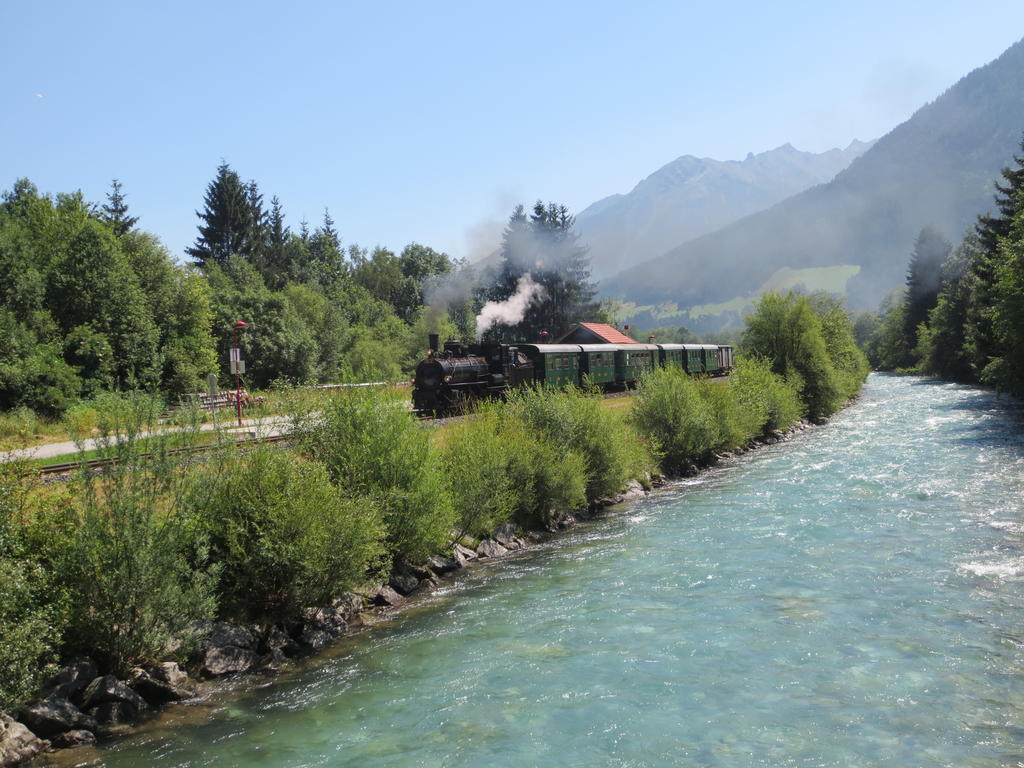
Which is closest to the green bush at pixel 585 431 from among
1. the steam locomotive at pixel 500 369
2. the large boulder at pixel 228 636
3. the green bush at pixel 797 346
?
the steam locomotive at pixel 500 369

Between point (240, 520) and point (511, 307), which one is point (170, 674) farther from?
point (511, 307)

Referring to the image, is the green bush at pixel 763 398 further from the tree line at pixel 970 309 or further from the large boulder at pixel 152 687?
the large boulder at pixel 152 687

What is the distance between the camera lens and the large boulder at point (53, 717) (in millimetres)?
8648

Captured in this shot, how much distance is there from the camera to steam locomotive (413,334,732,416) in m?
30.2

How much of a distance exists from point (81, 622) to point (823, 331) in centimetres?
4945

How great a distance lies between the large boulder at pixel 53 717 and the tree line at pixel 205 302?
4.23 metres

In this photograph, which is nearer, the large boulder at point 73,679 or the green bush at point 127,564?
the large boulder at point 73,679

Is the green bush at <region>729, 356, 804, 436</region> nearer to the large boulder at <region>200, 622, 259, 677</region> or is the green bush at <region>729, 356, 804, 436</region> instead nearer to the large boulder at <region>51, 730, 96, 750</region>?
the large boulder at <region>200, 622, 259, 677</region>

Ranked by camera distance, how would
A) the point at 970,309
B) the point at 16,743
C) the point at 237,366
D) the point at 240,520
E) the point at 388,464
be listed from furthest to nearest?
the point at 970,309, the point at 237,366, the point at 388,464, the point at 240,520, the point at 16,743

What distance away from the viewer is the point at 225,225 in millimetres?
70875

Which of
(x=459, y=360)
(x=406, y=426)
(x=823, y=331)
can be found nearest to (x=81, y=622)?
(x=406, y=426)

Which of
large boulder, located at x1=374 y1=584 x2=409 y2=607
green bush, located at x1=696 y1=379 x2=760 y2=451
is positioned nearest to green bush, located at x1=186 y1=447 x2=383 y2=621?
large boulder, located at x1=374 y1=584 x2=409 y2=607

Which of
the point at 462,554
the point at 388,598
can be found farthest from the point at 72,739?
the point at 462,554

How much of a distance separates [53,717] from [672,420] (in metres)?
21.1
